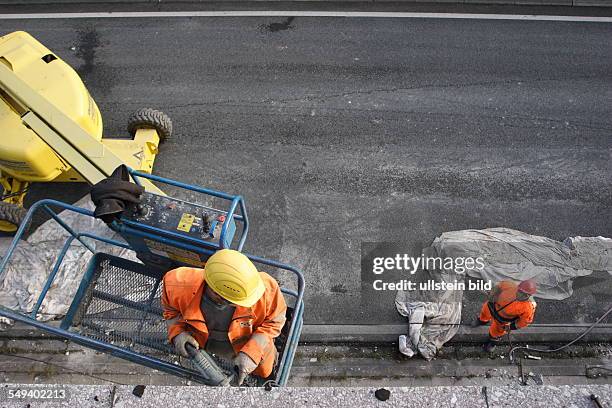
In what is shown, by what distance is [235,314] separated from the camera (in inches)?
197

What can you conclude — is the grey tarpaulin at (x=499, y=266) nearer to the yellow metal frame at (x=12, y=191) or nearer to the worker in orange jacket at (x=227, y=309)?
the worker in orange jacket at (x=227, y=309)

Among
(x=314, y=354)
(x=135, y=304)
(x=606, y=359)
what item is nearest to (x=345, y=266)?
(x=314, y=354)

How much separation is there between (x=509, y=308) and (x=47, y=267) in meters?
5.70

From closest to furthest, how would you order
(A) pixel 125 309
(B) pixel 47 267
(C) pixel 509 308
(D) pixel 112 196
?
1. (D) pixel 112 196
2. (A) pixel 125 309
3. (C) pixel 509 308
4. (B) pixel 47 267

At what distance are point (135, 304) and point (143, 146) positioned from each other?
2792mm

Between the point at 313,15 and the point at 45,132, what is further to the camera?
the point at 313,15

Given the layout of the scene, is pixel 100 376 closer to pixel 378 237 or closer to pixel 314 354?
pixel 314 354

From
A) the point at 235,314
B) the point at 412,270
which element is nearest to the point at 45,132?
the point at 235,314

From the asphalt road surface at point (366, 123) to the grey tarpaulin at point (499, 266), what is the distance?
190 mm

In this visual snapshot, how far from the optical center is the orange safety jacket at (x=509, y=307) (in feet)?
21.3

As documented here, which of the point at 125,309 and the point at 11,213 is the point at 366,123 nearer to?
the point at 125,309

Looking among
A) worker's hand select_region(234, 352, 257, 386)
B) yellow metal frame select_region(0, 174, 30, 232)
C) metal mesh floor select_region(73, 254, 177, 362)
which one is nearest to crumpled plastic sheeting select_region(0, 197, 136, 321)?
yellow metal frame select_region(0, 174, 30, 232)

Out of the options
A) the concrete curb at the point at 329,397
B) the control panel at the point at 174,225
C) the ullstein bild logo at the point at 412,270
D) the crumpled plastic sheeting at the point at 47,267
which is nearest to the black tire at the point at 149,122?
the crumpled plastic sheeting at the point at 47,267

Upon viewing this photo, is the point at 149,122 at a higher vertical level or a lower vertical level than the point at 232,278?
lower
